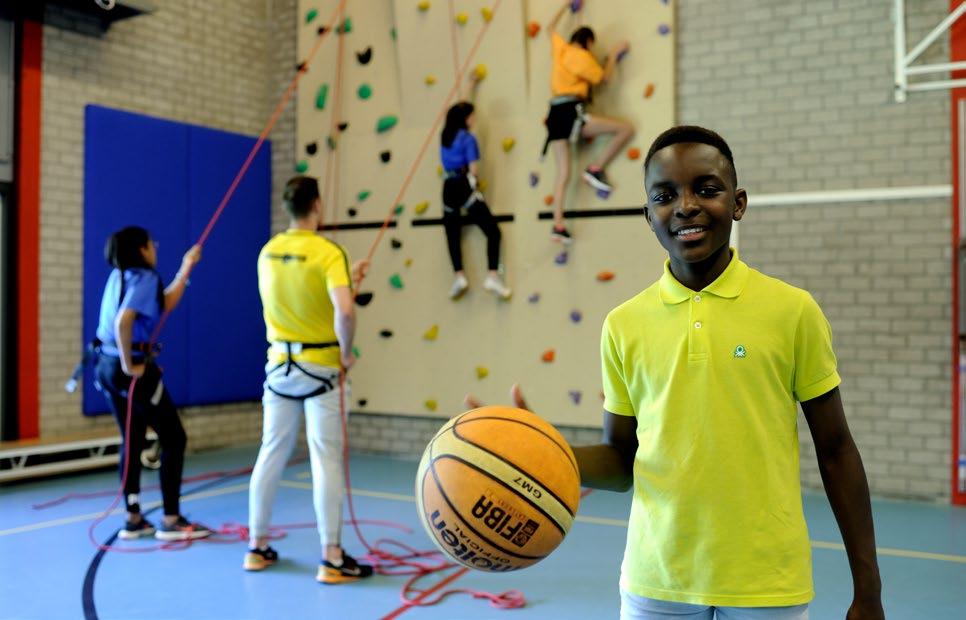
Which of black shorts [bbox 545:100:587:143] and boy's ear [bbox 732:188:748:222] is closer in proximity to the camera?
boy's ear [bbox 732:188:748:222]

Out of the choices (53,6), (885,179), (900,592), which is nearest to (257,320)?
(53,6)

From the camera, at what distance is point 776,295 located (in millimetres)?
1455

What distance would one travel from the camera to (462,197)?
6.60 meters

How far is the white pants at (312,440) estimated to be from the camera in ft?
12.1

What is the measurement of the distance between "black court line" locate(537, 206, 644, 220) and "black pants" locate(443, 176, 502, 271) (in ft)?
1.33

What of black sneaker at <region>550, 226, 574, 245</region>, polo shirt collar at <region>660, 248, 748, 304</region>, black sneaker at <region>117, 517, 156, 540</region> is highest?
black sneaker at <region>550, 226, 574, 245</region>

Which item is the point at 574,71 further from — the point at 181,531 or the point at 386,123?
the point at 181,531

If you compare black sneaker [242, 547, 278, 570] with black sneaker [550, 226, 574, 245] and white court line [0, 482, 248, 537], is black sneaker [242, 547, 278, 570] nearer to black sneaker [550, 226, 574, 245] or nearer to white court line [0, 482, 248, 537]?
white court line [0, 482, 248, 537]

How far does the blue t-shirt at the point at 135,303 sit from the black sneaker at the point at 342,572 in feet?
5.23

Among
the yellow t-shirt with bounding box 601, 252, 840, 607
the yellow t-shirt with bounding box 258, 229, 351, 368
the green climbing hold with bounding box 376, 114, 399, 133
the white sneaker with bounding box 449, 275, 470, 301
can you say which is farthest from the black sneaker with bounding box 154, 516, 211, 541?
the green climbing hold with bounding box 376, 114, 399, 133

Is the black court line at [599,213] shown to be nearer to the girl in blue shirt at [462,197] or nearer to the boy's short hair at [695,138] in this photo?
the girl in blue shirt at [462,197]

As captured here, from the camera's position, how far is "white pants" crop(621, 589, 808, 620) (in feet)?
4.62

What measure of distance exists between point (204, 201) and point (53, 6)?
1.90m

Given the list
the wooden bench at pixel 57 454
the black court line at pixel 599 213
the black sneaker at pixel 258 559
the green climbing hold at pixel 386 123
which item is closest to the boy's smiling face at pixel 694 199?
the black sneaker at pixel 258 559
